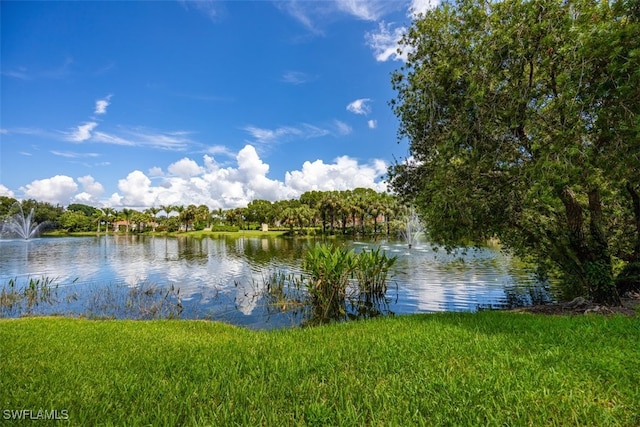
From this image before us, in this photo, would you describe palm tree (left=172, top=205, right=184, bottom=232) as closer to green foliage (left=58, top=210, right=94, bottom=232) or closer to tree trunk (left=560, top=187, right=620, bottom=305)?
green foliage (left=58, top=210, right=94, bottom=232)

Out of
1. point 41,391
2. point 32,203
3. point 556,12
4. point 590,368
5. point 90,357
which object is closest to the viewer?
point 41,391

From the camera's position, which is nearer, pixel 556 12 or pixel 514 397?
pixel 514 397

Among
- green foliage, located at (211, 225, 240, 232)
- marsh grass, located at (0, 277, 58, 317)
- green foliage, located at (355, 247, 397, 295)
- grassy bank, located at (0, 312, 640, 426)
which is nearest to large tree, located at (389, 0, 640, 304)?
green foliage, located at (355, 247, 397, 295)

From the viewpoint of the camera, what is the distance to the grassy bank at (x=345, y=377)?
3.37 metres

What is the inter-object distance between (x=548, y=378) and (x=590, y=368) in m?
0.83

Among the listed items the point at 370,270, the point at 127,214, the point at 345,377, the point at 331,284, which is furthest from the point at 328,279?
the point at 127,214

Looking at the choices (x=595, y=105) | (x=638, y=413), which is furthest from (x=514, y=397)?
(x=595, y=105)

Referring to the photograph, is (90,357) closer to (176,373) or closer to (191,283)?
(176,373)

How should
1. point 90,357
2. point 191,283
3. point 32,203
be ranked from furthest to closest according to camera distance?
point 32,203 < point 191,283 < point 90,357

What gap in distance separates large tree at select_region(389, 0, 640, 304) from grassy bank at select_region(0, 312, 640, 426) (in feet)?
12.6

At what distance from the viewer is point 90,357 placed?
5.41 meters

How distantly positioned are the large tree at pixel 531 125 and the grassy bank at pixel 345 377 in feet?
12.6

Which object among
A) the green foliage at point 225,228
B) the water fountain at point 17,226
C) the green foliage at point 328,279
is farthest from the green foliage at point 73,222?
the green foliage at point 328,279

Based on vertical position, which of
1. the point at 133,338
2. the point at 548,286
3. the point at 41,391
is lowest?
the point at 548,286
